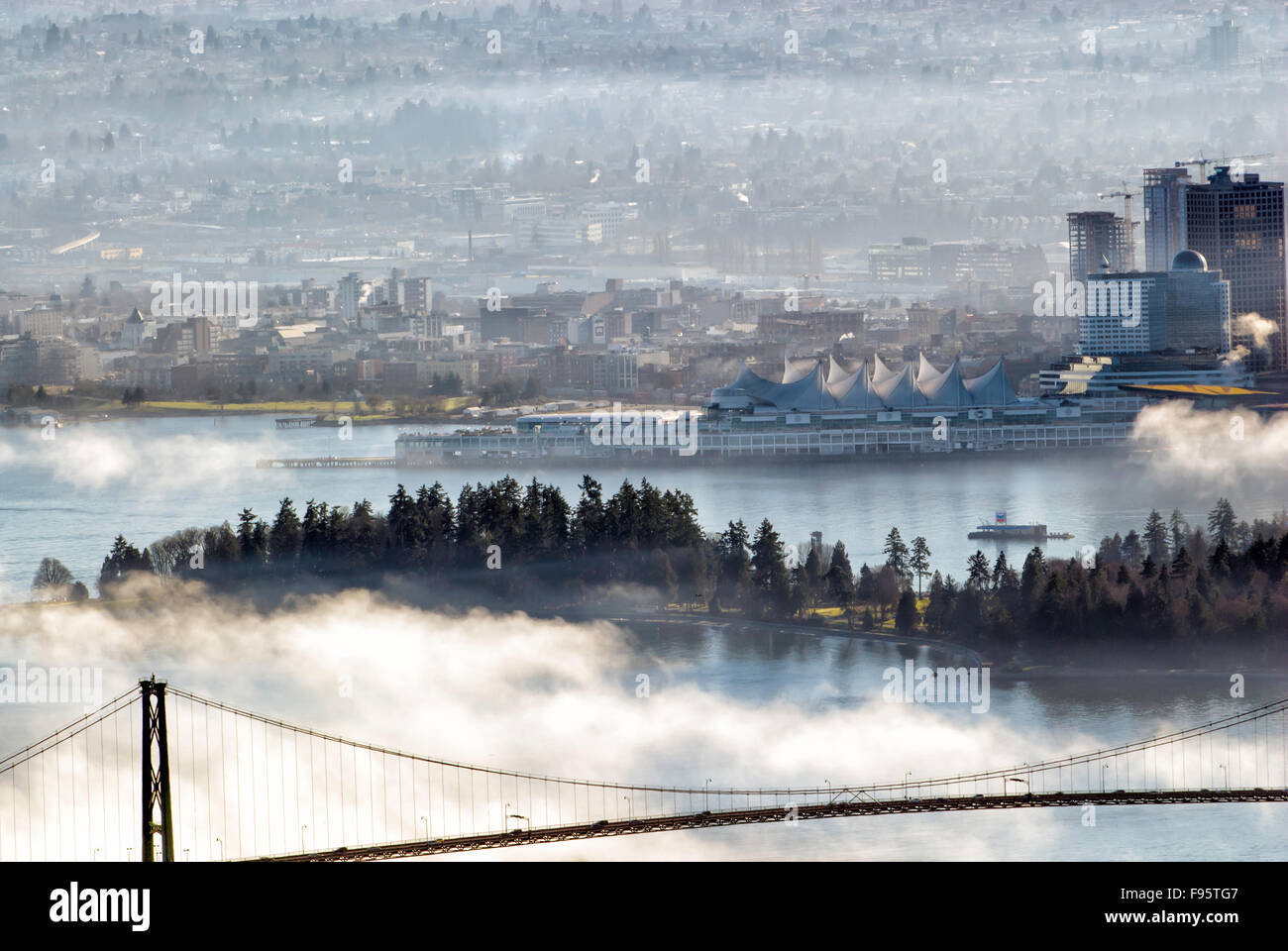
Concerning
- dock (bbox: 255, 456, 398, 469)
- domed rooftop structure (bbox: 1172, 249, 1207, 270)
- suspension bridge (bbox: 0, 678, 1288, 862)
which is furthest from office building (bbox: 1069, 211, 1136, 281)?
suspension bridge (bbox: 0, 678, 1288, 862)

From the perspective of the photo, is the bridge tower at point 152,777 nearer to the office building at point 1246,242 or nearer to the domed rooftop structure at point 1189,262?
the domed rooftop structure at point 1189,262

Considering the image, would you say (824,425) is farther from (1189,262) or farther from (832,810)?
(832,810)

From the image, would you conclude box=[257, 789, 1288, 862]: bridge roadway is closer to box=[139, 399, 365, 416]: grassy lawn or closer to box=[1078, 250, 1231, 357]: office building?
box=[139, 399, 365, 416]: grassy lawn

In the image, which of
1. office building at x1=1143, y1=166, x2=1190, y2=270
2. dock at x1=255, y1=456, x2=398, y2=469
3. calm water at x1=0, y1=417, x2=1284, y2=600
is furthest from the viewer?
office building at x1=1143, y1=166, x2=1190, y2=270

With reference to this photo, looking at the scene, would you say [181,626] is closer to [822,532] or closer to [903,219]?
[822,532]

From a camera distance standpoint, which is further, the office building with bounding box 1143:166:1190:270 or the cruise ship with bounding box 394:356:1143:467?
the office building with bounding box 1143:166:1190:270

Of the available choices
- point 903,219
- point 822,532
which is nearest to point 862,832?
point 822,532

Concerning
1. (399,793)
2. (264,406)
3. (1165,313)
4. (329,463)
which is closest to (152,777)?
(399,793)
